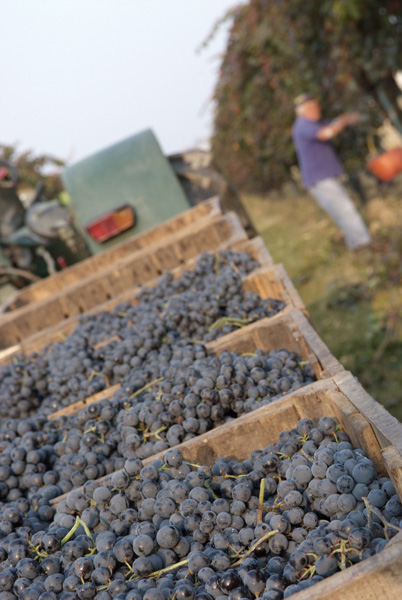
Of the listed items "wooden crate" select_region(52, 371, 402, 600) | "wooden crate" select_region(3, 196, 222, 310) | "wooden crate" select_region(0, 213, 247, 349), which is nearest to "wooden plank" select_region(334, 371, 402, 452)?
"wooden crate" select_region(52, 371, 402, 600)

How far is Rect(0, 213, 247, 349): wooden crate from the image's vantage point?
3203 mm

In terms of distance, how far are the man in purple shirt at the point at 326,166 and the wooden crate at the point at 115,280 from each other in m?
3.15

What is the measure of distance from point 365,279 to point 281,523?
4.37 m

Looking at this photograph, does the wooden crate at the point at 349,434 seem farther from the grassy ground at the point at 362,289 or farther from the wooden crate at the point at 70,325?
the grassy ground at the point at 362,289

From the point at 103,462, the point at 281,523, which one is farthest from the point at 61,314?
the point at 281,523

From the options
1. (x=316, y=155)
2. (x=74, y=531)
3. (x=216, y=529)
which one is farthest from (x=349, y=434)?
(x=316, y=155)

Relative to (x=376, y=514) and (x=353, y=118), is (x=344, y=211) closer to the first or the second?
(x=353, y=118)

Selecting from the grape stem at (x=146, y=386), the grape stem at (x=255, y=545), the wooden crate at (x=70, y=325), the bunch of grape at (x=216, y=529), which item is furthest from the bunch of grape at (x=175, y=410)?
the wooden crate at (x=70, y=325)

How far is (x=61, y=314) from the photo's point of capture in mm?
3246

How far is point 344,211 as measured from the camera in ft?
20.0

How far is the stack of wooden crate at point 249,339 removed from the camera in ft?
3.06

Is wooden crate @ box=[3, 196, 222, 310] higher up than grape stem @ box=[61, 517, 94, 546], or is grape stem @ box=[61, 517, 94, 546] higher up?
wooden crate @ box=[3, 196, 222, 310]

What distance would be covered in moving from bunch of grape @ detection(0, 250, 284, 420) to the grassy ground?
4.60ft

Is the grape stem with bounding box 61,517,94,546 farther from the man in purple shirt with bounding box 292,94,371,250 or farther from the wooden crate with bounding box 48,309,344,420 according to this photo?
the man in purple shirt with bounding box 292,94,371,250
